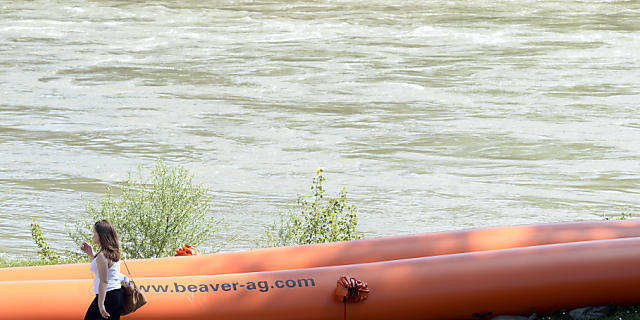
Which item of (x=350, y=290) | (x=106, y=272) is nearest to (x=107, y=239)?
(x=106, y=272)

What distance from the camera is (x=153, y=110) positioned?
25.2 metres

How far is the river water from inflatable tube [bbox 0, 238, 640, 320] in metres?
6.58

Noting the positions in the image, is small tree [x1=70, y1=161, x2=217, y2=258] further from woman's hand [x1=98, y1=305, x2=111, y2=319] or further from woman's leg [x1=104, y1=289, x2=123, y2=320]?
woman's hand [x1=98, y1=305, x2=111, y2=319]

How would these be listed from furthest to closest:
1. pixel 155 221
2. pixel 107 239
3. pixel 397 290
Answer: pixel 155 221
pixel 397 290
pixel 107 239

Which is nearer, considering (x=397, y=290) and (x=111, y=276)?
(x=111, y=276)

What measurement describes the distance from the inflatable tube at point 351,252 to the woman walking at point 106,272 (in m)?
2.00

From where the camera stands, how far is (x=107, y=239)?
18.2 feet

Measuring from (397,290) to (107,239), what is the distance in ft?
7.97

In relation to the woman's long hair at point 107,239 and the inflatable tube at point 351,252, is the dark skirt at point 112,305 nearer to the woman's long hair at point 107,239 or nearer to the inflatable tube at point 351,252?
the woman's long hair at point 107,239

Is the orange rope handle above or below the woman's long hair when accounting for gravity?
below

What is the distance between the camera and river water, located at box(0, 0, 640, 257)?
17.0 meters

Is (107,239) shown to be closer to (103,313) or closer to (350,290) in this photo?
(103,313)

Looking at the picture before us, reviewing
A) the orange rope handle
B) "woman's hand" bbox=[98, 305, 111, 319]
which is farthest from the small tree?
"woman's hand" bbox=[98, 305, 111, 319]

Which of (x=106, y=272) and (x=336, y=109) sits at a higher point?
(x=336, y=109)
